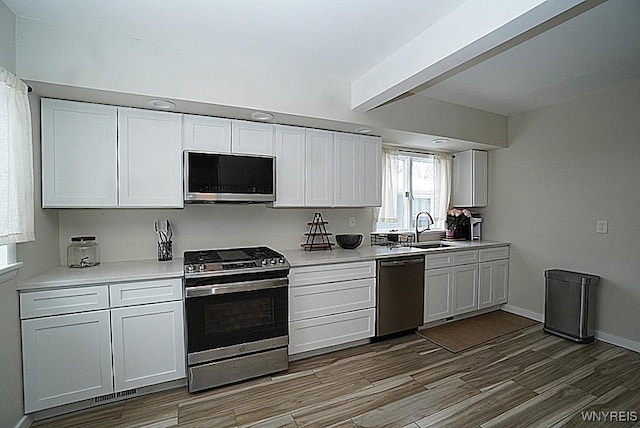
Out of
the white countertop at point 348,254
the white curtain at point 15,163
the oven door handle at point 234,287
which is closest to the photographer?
the white curtain at point 15,163

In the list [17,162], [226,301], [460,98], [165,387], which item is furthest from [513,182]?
[17,162]

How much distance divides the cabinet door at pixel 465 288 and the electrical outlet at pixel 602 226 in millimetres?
1277

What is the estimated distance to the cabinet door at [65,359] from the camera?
2.06 m

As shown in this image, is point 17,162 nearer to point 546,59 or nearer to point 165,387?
point 165,387

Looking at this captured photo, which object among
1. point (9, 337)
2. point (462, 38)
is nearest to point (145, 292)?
point (9, 337)

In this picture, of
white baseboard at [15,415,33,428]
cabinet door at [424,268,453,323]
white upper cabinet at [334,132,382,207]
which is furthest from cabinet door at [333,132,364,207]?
white baseboard at [15,415,33,428]

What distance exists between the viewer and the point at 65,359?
214cm

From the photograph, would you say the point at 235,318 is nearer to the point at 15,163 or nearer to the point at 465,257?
the point at 15,163

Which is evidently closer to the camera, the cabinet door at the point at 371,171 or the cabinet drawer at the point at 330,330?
the cabinet drawer at the point at 330,330

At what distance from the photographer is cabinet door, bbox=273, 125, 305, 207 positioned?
120 inches

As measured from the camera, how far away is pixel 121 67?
7.37ft

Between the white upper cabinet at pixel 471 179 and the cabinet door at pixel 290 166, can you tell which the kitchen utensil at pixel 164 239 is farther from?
the white upper cabinet at pixel 471 179

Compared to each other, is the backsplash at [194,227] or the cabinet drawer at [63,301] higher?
the backsplash at [194,227]

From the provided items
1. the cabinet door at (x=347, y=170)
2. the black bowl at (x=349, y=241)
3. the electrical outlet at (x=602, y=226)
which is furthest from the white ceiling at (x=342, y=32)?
the black bowl at (x=349, y=241)
